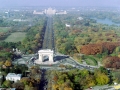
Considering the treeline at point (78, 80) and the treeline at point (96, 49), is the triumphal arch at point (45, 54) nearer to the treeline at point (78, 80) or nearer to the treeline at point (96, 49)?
the treeline at point (78, 80)

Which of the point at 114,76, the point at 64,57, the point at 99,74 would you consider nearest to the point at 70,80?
the point at 99,74

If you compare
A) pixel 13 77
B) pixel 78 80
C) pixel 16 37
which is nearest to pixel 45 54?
pixel 13 77

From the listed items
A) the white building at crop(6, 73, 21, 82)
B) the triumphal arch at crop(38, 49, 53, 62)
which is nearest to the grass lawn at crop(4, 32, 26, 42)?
the triumphal arch at crop(38, 49, 53, 62)

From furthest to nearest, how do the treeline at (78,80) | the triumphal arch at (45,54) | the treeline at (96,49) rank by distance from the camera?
1. the treeline at (96,49)
2. the triumphal arch at (45,54)
3. the treeline at (78,80)

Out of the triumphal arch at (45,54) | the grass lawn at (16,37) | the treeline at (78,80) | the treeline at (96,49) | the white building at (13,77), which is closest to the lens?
the treeline at (78,80)

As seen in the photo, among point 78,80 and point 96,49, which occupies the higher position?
point 96,49

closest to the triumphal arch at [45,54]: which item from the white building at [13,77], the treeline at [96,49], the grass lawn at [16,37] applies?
the treeline at [96,49]

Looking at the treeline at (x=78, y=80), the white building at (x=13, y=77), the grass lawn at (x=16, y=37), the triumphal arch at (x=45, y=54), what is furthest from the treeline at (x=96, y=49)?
the grass lawn at (x=16, y=37)

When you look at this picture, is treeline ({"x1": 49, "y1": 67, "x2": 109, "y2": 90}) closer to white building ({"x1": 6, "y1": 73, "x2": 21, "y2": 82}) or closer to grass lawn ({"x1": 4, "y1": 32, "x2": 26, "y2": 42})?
white building ({"x1": 6, "y1": 73, "x2": 21, "y2": 82})

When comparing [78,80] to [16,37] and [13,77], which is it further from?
[16,37]

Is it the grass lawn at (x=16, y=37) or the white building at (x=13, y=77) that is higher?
the white building at (x=13, y=77)

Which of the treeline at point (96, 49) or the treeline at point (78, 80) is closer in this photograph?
the treeline at point (78, 80)
